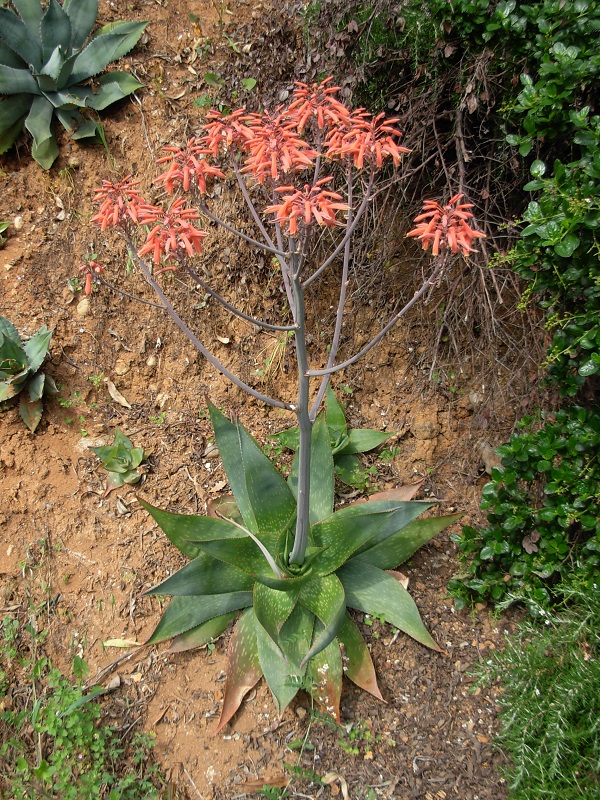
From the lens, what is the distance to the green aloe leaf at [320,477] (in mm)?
2639

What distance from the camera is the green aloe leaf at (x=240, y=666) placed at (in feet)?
7.60

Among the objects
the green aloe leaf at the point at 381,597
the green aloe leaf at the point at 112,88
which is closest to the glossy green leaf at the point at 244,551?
the green aloe leaf at the point at 381,597

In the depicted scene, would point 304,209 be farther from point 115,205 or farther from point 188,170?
point 115,205

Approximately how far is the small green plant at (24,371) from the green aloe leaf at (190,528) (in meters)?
0.96

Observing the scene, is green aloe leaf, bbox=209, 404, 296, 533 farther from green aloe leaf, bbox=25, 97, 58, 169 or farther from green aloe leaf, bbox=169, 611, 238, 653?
green aloe leaf, bbox=25, 97, 58, 169

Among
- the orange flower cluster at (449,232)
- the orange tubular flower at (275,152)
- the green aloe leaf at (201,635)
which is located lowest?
the green aloe leaf at (201,635)

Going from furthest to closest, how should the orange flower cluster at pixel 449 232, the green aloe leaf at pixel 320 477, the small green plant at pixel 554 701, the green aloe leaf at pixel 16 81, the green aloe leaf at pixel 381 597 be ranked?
1. the green aloe leaf at pixel 16 81
2. the green aloe leaf at pixel 320 477
3. the green aloe leaf at pixel 381 597
4. the small green plant at pixel 554 701
5. the orange flower cluster at pixel 449 232

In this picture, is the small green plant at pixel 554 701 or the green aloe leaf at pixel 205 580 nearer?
the small green plant at pixel 554 701

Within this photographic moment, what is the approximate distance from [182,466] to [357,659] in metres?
1.32

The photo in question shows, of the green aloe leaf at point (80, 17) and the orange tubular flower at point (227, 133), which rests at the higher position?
the green aloe leaf at point (80, 17)

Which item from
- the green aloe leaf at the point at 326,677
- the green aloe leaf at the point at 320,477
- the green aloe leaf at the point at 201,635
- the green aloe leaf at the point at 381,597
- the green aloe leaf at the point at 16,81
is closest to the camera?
the green aloe leaf at the point at 326,677

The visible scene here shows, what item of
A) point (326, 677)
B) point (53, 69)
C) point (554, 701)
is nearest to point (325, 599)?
point (326, 677)

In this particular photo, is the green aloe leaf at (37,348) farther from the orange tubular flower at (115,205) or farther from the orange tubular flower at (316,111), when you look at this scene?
the orange tubular flower at (316,111)

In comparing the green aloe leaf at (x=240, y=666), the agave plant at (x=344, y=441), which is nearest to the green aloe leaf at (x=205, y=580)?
the green aloe leaf at (x=240, y=666)
